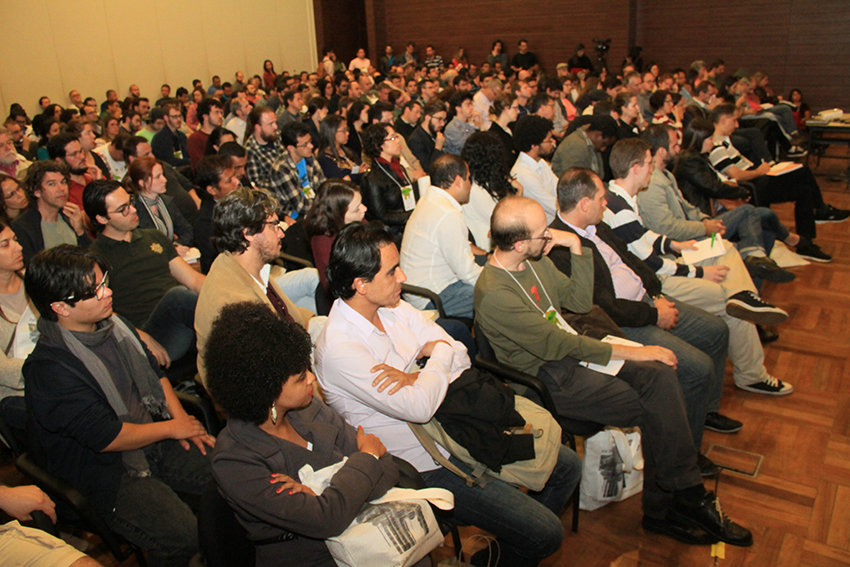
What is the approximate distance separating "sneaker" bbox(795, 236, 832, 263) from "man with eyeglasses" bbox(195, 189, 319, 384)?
4487 mm

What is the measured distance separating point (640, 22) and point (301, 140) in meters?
10.9

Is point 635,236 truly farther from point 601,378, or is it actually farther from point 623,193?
point 601,378

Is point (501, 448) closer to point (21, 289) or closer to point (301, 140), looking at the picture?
point (21, 289)

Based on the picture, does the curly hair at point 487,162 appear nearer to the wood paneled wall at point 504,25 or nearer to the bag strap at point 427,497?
the bag strap at point 427,497

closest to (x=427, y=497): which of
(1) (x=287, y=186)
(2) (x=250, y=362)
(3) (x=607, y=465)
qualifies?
(2) (x=250, y=362)

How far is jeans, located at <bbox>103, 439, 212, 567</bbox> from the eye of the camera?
5.88 feet

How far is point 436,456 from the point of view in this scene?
6.15 ft

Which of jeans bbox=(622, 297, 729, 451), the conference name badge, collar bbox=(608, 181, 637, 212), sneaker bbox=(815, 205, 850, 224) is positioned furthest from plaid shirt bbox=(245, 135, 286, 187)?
sneaker bbox=(815, 205, 850, 224)

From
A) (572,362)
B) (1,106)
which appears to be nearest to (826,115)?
(572,362)

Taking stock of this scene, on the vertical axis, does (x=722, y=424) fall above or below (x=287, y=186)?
below

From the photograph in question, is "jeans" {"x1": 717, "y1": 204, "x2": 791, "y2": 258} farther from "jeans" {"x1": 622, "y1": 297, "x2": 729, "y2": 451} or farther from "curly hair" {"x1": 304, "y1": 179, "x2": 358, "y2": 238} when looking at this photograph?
"curly hair" {"x1": 304, "y1": 179, "x2": 358, "y2": 238}

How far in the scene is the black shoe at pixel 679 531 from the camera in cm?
232

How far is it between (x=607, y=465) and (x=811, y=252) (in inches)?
145

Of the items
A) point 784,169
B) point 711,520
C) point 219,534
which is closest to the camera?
point 219,534
